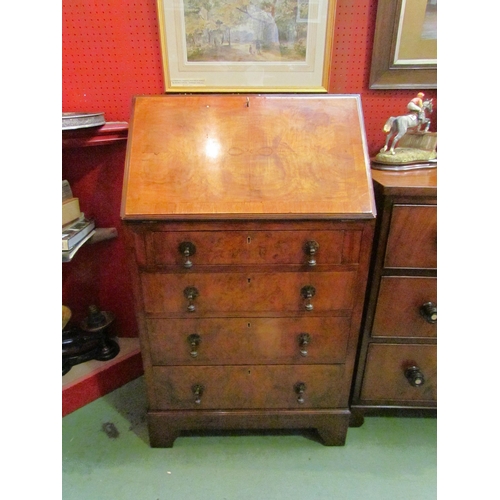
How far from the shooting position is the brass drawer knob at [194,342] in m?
1.21

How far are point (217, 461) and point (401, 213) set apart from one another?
1233mm

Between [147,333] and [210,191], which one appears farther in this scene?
[147,333]

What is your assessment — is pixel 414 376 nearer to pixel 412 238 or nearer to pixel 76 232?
pixel 412 238

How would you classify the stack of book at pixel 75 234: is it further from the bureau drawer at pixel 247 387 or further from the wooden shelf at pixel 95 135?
Answer: the bureau drawer at pixel 247 387

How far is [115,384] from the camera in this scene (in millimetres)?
1713

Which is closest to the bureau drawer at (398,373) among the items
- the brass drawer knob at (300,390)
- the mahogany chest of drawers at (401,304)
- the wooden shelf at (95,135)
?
the mahogany chest of drawers at (401,304)

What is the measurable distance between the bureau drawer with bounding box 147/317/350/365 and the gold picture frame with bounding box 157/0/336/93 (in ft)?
3.29

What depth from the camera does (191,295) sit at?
3.71 feet

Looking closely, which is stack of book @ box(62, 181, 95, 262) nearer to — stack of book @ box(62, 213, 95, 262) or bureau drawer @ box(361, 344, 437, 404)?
stack of book @ box(62, 213, 95, 262)

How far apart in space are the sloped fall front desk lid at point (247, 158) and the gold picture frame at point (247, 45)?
10.9 inches

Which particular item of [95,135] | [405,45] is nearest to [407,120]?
[405,45]

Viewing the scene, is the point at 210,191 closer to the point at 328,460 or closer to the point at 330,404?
the point at 330,404

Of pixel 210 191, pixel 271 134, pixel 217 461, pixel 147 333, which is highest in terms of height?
pixel 271 134

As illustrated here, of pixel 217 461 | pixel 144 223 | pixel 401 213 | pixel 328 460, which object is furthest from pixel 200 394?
pixel 401 213
